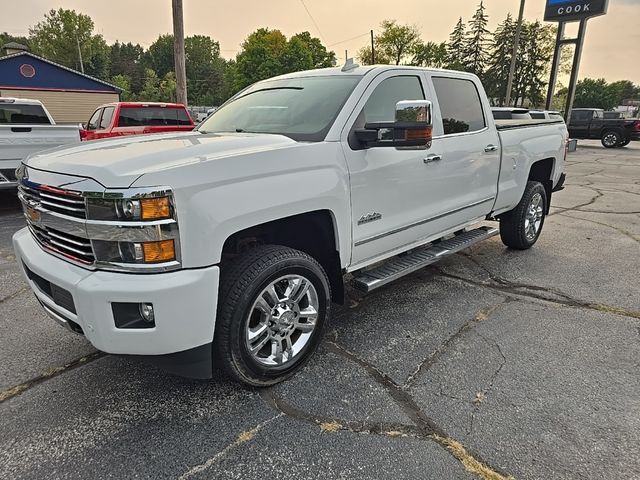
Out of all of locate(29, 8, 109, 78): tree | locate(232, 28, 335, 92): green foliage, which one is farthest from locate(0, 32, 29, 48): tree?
locate(232, 28, 335, 92): green foliage

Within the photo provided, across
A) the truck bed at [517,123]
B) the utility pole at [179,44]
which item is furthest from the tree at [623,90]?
the truck bed at [517,123]

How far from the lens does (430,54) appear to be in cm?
6169

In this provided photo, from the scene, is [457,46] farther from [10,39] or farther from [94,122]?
[10,39]

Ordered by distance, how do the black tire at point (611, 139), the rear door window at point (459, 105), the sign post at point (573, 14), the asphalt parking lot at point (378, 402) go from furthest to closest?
the black tire at point (611, 139)
the sign post at point (573, 14)
the rear door window at point (459, 105)
the asphalt parking lot at point (378, 402)

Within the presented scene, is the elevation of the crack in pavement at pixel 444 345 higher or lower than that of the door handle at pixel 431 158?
lower

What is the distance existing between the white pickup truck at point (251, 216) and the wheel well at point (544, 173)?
79.9 inches

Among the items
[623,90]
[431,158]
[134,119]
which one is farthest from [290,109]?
[623,90]

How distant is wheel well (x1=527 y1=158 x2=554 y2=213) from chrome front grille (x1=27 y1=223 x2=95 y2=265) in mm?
5321

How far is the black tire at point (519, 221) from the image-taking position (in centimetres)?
529

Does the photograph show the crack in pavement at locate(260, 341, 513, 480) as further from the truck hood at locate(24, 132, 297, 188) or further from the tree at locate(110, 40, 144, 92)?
the tree at locate(110, 40, 144, 92)

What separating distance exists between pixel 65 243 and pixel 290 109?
1861 millimetres

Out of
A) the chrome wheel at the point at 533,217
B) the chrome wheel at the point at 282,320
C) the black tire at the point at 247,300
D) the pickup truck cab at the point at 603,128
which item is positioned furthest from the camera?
the pickup truck cab at the point at 603,128

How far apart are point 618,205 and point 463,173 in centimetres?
626

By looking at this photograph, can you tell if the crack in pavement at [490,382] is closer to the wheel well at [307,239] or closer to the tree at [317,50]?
the wheel well at [307,239]
